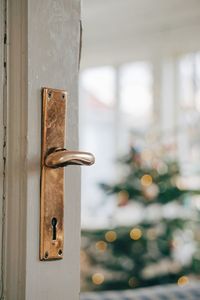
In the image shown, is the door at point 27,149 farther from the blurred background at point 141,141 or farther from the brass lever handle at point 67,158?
the blurred background at point 141,141

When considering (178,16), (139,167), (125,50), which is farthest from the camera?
(125,50)

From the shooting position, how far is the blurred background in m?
3.55

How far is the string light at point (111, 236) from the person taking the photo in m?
3.55

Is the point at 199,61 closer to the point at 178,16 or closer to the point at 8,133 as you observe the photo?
the point at 178,16

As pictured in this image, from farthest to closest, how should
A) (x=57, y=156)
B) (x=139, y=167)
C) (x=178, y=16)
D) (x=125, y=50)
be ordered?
(x=125, y=50) → (x=178, y=16) → (x=139, y=167) → (x=57, y=156)

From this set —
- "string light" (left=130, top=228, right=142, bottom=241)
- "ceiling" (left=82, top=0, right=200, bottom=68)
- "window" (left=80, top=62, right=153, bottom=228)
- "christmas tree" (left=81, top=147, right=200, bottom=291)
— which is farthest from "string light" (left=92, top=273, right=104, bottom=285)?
"ceiling" (left=82, top=0, right=200, bottom=68)

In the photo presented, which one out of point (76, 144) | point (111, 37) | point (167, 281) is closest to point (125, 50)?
point (111, 37)

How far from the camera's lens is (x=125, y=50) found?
4.67 meters

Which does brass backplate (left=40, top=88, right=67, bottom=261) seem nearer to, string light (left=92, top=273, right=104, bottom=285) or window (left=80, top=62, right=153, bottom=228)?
string light (left=92, top=273, right=104, bottom=285)

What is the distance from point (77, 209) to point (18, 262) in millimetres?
104

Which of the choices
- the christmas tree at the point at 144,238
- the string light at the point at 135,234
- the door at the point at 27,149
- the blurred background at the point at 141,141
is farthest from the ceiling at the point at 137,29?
the door at the point at 27,149

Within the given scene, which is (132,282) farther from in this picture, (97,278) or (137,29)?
(137,29)

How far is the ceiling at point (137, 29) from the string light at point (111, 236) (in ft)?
5.18

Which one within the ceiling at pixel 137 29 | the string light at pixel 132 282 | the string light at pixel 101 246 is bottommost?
the string light at pixel 132 282
